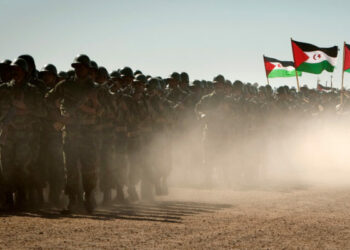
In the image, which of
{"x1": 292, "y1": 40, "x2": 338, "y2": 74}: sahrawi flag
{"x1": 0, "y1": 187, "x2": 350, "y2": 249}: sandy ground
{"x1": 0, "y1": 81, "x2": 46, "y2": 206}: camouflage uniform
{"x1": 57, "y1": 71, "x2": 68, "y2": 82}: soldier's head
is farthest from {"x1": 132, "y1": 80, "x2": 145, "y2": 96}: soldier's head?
{"x1": 292, "y1": 40, "x2": 338, "y2": 74}: sahrawi flag

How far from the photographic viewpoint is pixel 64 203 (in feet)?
31.5

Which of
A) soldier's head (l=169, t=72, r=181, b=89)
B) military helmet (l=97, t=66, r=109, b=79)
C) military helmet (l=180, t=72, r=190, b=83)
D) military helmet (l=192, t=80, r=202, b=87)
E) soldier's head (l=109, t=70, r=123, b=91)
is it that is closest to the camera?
military helmet (l=97, t=66, r=109, b=79)

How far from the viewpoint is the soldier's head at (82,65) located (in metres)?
8.16

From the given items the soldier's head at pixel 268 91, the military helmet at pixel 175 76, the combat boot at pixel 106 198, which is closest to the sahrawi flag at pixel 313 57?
the soldier's head at pixel 268 91

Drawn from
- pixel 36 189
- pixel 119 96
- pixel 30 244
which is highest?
pixel 119 96

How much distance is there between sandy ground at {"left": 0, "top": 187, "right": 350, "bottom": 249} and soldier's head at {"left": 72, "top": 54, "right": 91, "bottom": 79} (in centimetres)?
236

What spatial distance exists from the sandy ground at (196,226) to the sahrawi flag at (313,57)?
32.6 ft

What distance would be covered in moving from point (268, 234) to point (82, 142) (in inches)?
140

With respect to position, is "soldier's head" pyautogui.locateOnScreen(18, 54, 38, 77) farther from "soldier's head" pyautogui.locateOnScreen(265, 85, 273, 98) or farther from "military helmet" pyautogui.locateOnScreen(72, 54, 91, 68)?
"soldier's head" pyautogui.locateOnScreen(265, 85, 273, 98)

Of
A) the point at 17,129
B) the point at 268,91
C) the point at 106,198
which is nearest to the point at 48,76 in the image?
the point at 17,129

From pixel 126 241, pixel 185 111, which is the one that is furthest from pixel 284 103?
pixel 126 241

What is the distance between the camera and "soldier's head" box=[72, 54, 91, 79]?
816cm

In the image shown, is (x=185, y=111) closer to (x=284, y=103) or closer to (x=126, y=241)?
(x=284, y=103)

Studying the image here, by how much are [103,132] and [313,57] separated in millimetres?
12459
